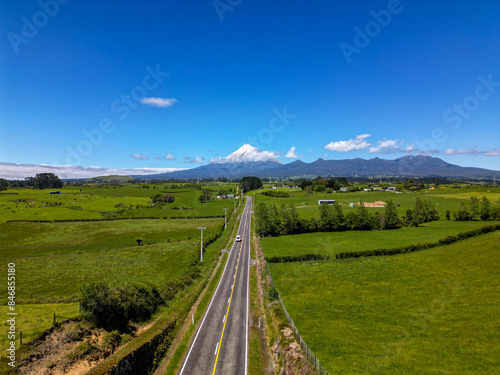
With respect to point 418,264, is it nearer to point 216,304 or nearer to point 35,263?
point 216,304

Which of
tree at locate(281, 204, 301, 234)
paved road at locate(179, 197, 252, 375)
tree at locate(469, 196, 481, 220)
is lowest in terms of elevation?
paved road at locate(179, 197, 252, 375)

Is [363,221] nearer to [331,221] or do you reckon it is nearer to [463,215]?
[331,221]

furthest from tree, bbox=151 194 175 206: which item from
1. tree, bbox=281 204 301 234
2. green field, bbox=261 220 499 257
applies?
green field, bbox=261 220 499 257

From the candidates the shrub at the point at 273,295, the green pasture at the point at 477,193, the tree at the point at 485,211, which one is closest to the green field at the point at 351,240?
the tree at the point at 485,211

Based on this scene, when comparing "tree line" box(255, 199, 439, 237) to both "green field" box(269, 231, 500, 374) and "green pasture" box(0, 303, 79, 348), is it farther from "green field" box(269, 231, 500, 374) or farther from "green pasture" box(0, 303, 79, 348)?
"green pasture" box(0, 303, 79, 348)

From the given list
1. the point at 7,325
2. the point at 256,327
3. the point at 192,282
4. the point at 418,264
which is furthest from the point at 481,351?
the point at 7,325

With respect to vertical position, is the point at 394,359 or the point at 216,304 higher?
the point at 394,359

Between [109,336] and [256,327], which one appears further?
[256,327]
